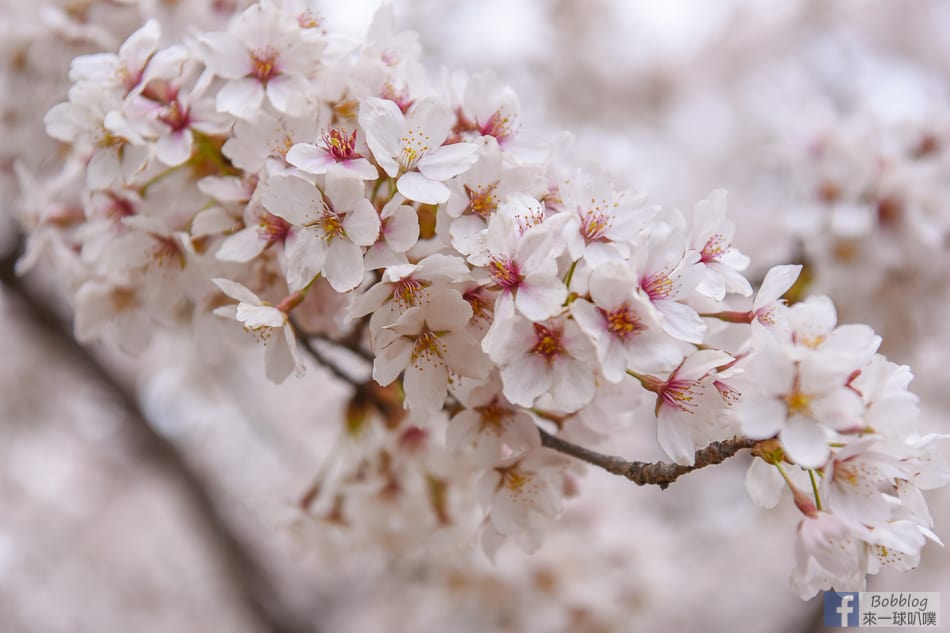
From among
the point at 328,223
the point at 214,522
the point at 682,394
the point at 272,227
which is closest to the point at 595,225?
the point at 682,394

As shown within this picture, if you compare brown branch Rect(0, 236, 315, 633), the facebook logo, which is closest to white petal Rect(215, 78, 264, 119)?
the facebook logo

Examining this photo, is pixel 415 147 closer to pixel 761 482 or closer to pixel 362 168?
pixel 362 168

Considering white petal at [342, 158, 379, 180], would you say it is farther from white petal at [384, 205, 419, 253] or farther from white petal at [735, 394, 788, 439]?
white petal at [735, 394, 788, 439]

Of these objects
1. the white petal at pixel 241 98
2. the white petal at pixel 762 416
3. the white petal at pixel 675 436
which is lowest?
the white petal at pixel 675 436

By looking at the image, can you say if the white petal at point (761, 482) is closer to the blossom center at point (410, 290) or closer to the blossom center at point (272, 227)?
the blossom center at point (410, 290)

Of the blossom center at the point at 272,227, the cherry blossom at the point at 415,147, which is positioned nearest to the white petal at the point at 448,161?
the cherry blossom at the point at 415,147

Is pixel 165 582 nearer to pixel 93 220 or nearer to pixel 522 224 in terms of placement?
pixel 93 220
